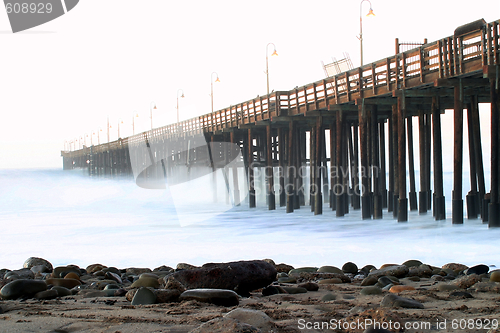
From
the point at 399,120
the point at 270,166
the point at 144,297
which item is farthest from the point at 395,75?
the point at 144,297

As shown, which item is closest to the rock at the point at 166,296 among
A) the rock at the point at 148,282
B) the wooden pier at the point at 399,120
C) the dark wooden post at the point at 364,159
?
the rock at the point at 148,282

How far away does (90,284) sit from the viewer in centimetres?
632

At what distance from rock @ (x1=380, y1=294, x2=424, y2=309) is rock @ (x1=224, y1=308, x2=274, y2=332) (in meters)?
1.27

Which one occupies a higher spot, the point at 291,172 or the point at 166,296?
the point at 291,172

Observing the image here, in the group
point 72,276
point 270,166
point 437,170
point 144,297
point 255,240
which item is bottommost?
point 255,240

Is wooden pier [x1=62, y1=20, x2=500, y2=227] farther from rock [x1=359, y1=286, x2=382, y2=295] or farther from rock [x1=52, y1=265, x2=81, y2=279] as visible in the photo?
rock [x1=52, y1=265, x2=81, y2=279]

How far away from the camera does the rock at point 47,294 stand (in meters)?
5.23

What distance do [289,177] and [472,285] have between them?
50.6 ft

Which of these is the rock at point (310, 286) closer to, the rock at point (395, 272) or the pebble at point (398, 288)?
the pebble at point (398, 288)

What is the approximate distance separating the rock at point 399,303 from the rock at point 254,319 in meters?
1.27

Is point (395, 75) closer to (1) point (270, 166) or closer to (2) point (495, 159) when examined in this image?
(2) point (495, 159)

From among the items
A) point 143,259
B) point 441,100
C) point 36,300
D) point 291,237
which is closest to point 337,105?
point 441,100

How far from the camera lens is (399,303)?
4297 millimetres

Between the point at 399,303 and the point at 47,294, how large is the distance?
3553mm
